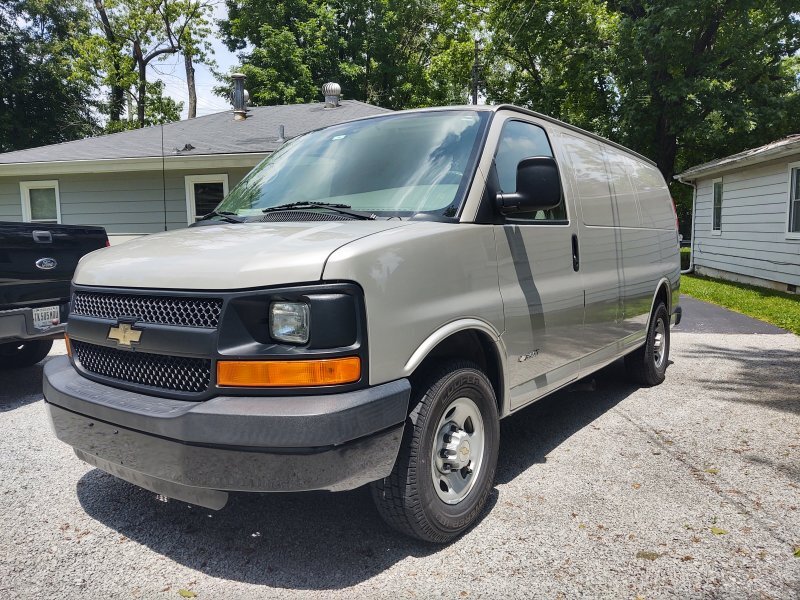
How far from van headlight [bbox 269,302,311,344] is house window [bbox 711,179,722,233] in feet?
60.4

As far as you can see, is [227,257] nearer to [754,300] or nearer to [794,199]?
[754,300]

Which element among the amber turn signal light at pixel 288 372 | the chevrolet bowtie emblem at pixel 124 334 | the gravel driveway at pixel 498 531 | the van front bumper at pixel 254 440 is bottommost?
the gravel driveway at pixel 498 531

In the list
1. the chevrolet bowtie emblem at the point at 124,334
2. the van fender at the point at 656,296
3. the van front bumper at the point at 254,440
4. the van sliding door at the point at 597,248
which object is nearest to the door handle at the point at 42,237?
the chevrolet bowtie emblem at the point at 124,334

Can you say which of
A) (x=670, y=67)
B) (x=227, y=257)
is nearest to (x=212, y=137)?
(x=227, y=257)

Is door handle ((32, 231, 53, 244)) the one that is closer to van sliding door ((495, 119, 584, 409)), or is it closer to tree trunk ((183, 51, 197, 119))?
van sliding door ((495, 119, 584, 409))

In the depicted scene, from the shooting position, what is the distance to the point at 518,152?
3748 millimetres

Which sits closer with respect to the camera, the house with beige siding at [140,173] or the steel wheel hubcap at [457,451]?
the steel wheel hubcap at [457,451]

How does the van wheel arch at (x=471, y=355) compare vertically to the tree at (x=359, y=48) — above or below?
below

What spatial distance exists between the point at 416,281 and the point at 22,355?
555 cm

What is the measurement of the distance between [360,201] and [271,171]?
3.22ft

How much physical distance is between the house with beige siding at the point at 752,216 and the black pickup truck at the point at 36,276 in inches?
515

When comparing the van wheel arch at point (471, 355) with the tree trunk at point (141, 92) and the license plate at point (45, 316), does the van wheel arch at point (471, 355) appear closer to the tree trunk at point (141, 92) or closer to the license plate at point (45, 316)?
the license plate at point (45, 316)

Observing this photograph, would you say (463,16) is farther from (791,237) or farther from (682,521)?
(682,521)

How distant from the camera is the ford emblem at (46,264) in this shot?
528 cm
